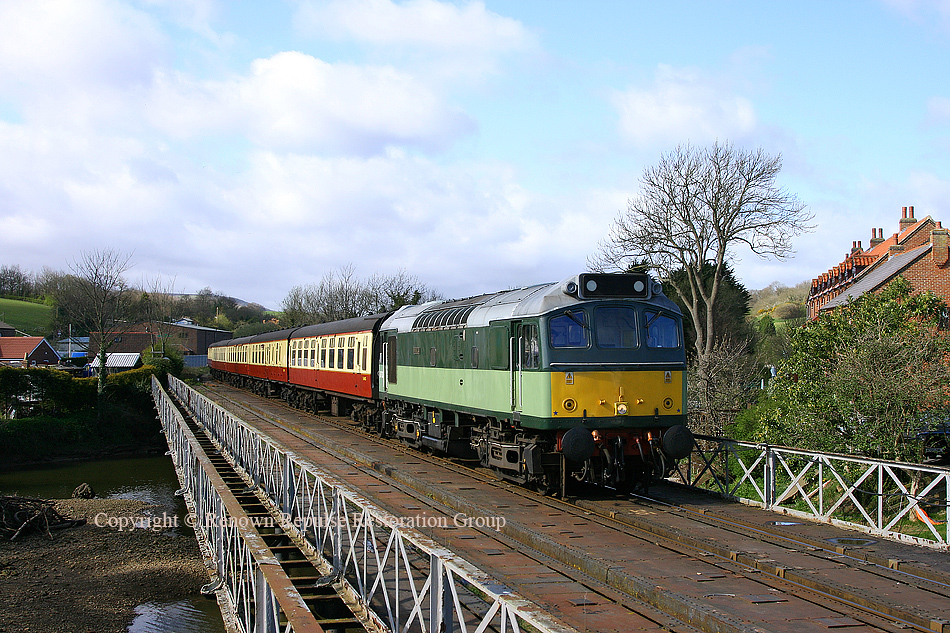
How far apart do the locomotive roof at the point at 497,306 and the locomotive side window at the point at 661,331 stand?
207 millimetres

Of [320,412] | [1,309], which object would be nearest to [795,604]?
[320,412]

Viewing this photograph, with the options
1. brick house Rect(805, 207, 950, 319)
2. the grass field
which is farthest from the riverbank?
the grass field

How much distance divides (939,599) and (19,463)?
135ft

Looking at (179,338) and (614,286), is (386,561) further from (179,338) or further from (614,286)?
(179,338)

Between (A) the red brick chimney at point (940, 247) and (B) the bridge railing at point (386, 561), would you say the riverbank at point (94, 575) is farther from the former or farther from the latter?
(A) the red brick chimney at point (940, 247)

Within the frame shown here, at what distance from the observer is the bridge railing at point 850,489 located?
9484 mm

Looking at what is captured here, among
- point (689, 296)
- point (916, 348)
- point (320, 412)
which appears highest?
point (689, 296)

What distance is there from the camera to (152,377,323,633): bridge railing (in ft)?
19.6

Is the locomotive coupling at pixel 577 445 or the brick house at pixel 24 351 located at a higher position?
the brick house at pixel 24 351

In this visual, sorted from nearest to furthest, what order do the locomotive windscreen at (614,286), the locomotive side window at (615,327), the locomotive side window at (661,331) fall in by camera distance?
the locomotive side window at (615,327) < the locomotive windscreen at (614,286) < the locomotive side window at (661,331)

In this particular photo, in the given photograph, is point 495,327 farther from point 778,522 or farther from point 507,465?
point 778,522

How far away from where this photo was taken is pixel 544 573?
8234mm

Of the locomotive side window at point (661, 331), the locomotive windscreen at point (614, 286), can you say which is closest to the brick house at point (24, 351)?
the locomotive windscreen at point (614, 286)

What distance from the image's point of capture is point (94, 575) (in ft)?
57.0
